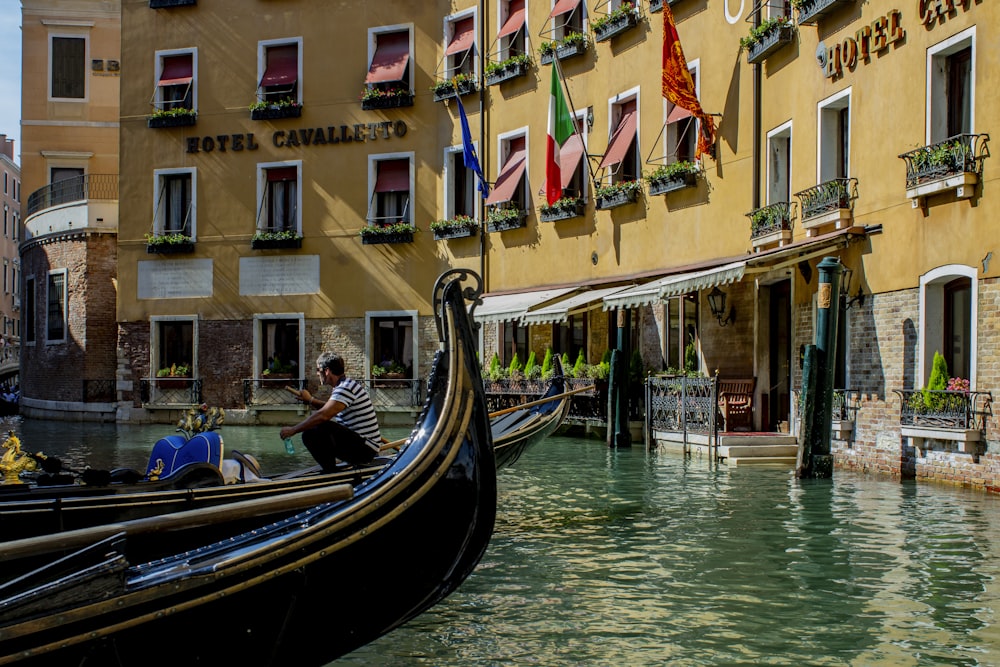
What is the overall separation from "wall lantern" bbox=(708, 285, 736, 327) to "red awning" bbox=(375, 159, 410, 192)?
6993mm

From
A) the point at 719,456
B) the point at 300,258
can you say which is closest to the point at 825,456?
the point at 719,456

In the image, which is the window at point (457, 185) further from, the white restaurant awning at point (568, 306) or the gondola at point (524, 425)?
the gondola at point (524, 425)

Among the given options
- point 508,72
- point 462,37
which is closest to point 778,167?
point 508,72

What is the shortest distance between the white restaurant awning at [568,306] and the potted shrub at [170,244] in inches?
299

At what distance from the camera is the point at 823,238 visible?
10.8 metres

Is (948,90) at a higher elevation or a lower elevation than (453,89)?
lower

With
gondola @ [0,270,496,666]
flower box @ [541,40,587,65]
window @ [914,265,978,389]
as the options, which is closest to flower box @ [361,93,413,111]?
flower box @ [541,40,587,65]

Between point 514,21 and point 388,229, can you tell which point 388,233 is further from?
point 514,21

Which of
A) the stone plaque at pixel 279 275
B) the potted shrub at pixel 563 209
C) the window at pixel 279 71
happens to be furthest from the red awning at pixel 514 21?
the stone plaque at pixel 279 275

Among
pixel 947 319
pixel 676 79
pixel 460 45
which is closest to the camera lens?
pixel 947 319

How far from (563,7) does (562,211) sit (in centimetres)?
273

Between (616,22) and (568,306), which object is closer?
(568,306)

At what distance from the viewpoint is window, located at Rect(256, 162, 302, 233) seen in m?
19.7

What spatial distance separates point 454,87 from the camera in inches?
715
